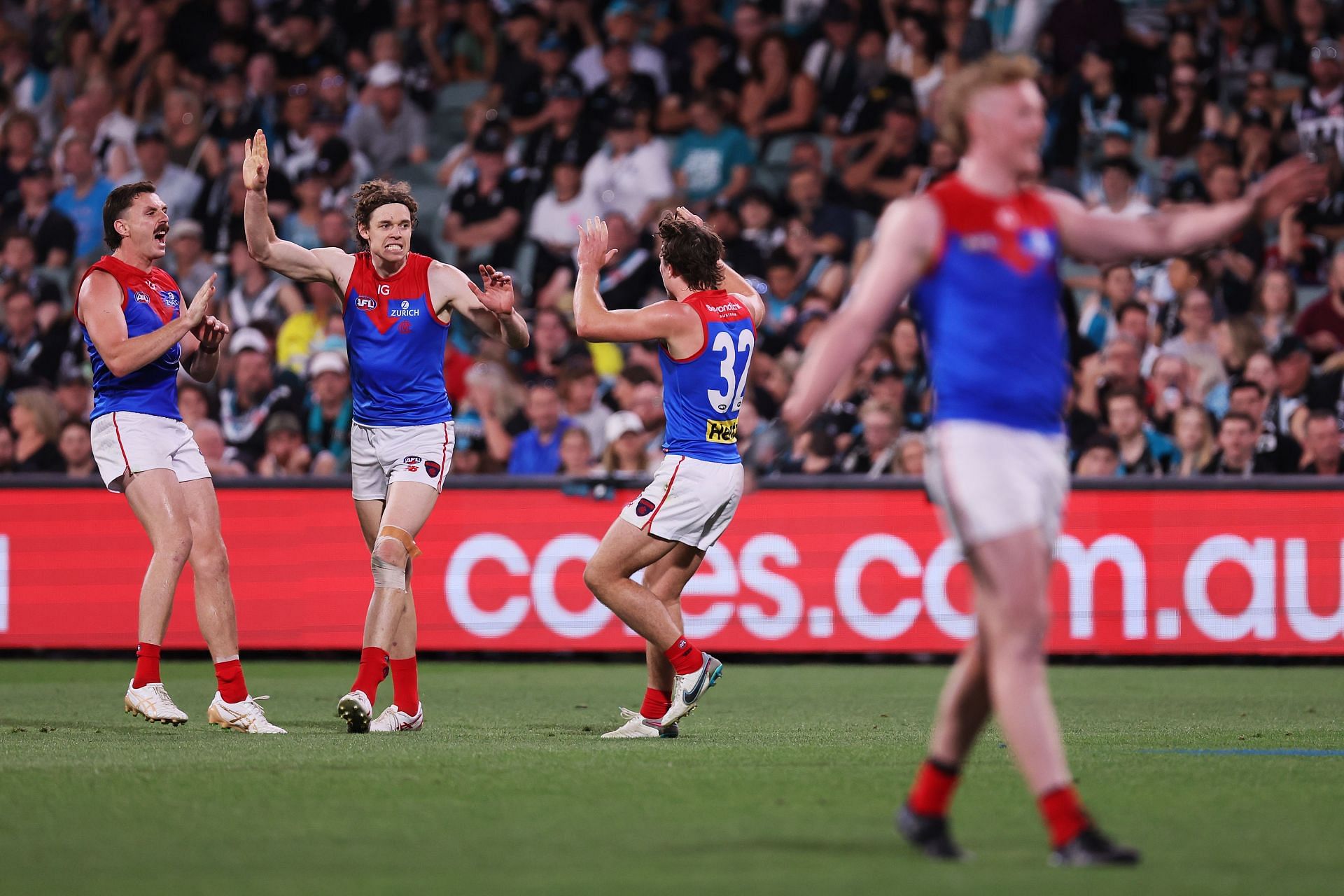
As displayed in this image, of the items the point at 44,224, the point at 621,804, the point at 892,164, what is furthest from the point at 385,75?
the point at 621,804

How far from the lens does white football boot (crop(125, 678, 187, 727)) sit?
29.4 ft

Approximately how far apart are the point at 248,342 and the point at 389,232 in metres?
8.51

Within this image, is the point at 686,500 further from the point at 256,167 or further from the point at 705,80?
the point at 705,80

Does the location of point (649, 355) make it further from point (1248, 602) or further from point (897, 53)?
point (1248, 602)

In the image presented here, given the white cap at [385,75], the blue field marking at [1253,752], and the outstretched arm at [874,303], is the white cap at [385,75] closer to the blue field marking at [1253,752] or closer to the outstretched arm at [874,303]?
the blue field marking at [1253,752]

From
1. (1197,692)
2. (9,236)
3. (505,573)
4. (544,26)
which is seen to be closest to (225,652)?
(505,573)

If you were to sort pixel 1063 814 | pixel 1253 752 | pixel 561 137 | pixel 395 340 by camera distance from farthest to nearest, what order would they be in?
1. pixel 561 137
2. pixel 395 340
3. pixel 1253 752
4. pixel 1063 814

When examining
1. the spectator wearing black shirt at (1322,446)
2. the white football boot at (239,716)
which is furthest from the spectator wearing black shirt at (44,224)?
the spectator wearing black shirt at (1322,446)

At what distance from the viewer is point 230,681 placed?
909cm

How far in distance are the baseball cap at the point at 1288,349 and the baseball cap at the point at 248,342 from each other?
9.27 m

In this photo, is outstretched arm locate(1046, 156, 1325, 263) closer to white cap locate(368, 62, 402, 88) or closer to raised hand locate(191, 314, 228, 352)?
raised hand locate(191, 314, 228, 352)

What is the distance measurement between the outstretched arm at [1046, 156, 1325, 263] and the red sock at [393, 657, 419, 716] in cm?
484

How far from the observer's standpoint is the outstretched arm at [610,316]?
873cm

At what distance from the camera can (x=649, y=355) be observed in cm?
1684
